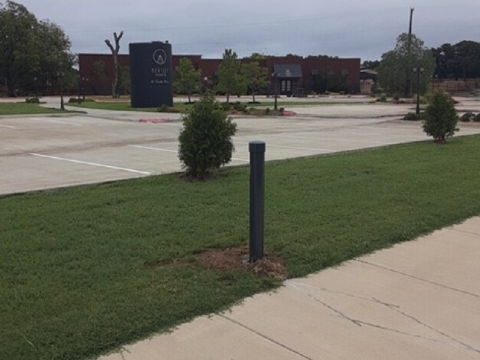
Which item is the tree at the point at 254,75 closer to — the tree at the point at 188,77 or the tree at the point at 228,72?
the tree at the point at 188,77

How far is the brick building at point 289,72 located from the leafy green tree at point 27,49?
4.01m

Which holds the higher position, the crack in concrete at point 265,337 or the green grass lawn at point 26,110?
the green grass lawn at point 26,110

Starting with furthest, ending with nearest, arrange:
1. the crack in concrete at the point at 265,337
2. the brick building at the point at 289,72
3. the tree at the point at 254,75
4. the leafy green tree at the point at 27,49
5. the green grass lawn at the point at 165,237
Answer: the brick building at the point at 289,72 < the leafy green tree at the point at 27,49 < the tree at the point at 254,75 < the green grass lawn at the point at 165,237 < the crack in concrete at the point at 265,337

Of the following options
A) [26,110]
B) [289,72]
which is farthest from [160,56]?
[289,72]

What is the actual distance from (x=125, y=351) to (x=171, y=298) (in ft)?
2.28

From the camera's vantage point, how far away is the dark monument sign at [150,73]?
3934 cm

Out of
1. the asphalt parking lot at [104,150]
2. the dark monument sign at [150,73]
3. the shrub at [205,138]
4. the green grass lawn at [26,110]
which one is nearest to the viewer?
the shrub at [205,138]

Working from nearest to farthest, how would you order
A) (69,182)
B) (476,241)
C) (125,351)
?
(125,351) < (476,241) < (69,182)

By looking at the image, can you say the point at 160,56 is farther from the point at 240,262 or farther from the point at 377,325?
the point at 377,325

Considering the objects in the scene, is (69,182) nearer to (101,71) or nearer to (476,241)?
(476,241)

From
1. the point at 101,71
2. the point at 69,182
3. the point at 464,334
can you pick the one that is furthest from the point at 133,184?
the point at 101,71

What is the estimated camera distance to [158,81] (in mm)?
40062

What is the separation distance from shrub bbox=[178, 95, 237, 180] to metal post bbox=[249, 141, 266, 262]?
3774 millimetres

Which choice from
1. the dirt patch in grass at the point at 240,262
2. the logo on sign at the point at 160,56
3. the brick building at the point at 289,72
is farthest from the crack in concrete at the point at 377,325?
the brick building at the point at 289,72
